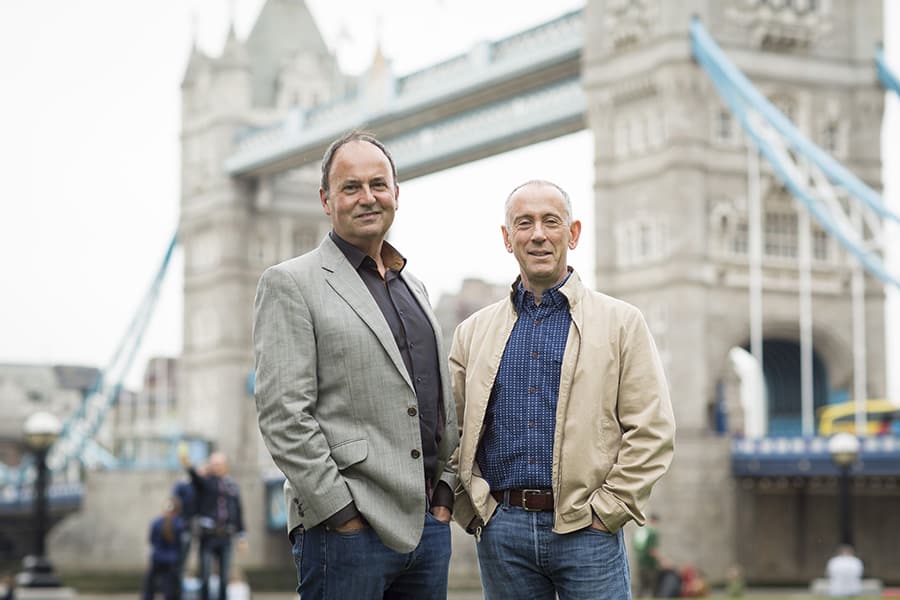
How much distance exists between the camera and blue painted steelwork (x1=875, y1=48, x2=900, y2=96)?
32.4m

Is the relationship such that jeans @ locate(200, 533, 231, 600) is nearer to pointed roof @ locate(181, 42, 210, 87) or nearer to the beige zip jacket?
the beige zip jacket

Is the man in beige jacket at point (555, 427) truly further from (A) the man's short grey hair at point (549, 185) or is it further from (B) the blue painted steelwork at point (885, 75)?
(B) the blue painted steelwork at point (885, 75)

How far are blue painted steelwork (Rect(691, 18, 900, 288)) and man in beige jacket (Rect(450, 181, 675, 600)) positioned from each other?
24526 millimetres

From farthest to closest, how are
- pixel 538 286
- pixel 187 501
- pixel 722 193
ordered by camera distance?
pixel 722 193, pixel 187 501, pixel 538 286

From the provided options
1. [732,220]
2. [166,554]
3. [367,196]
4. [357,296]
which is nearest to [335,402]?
[357,296]

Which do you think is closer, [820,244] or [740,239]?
[740,239]

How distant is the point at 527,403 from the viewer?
436 centimetres

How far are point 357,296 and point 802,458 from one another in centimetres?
2489

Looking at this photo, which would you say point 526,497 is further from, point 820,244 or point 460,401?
point 820,244

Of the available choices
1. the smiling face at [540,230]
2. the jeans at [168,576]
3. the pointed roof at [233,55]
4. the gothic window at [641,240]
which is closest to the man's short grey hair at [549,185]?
the smiling face at [540,230]

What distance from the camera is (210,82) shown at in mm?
53000

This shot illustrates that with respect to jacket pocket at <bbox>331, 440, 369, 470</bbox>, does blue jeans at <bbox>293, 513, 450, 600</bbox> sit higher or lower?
lower

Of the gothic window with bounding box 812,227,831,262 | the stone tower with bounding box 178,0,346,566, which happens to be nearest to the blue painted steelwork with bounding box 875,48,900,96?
the gothic window with bounding box 812,227,831,262

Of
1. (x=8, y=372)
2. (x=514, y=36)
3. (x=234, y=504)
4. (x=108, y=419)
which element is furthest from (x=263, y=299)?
(x=108, y=419)
